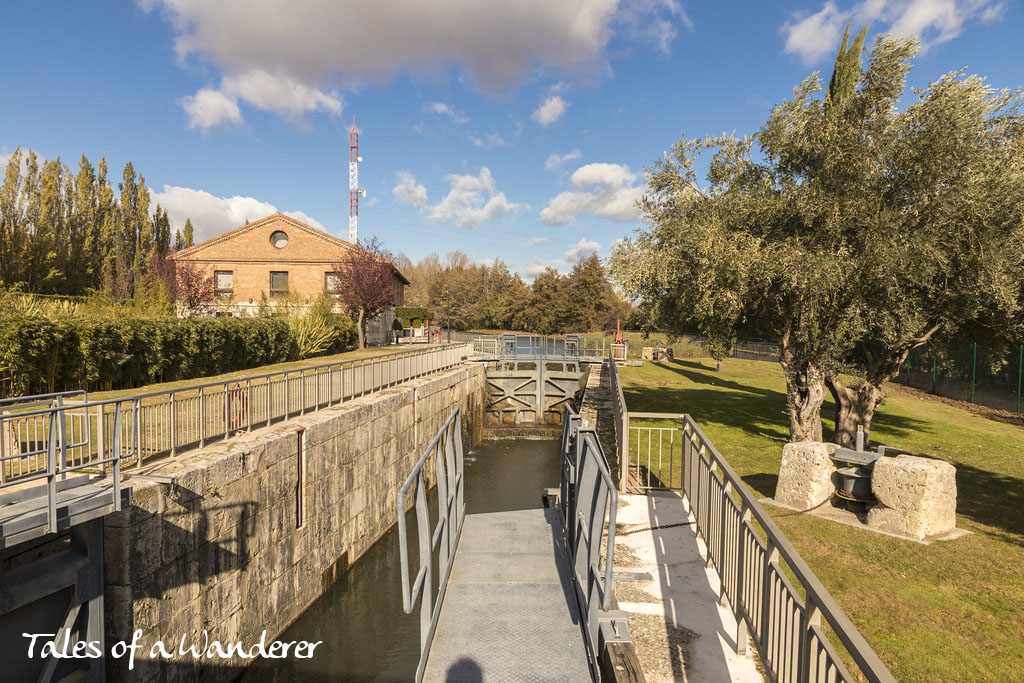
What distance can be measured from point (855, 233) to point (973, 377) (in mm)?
14014

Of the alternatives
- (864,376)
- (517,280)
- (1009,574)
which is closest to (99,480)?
(1009,574)

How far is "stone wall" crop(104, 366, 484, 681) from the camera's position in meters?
5.75

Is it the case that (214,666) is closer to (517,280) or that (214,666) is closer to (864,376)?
(864,376)

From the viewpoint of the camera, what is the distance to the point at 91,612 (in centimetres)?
540

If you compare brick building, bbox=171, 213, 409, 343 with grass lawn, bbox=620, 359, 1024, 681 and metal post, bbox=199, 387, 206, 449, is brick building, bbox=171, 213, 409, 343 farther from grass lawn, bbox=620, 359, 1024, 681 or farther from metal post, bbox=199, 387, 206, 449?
grass lawn, bbox=620, 359, 1024, 681

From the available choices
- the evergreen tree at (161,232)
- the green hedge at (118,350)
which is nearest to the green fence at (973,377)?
the green hedge at (118,350)

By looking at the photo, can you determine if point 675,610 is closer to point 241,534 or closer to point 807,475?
point 807,475

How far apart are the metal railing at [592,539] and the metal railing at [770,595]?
3.03 ft

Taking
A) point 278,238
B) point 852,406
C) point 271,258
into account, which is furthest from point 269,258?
point 852,406

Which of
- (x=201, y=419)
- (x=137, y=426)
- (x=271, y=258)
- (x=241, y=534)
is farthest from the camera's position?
(x=271, y=258)

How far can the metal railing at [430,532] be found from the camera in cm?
319

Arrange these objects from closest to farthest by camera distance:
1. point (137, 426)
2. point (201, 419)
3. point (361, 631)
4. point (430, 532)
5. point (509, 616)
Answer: point (509, 616) < point (430, 532) < point (137, 426) < point (201, 419) < point (361, 631)

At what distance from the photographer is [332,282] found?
36.5 metres

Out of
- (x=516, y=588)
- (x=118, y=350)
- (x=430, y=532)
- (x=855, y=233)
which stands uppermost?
(x=855, y=233)
